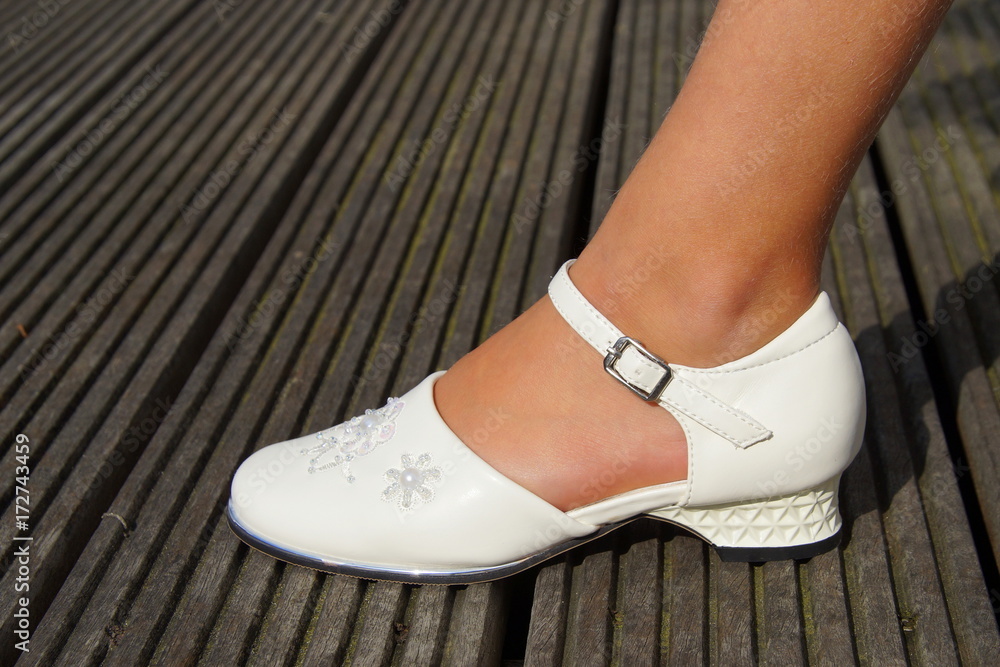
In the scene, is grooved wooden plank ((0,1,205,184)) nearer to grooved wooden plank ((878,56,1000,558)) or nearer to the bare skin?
the bare skin

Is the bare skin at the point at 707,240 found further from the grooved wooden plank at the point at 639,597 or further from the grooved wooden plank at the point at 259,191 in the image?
the grooved wooden plank at the point at 259,191

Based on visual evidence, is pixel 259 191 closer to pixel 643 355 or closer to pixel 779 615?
pixel 643 355

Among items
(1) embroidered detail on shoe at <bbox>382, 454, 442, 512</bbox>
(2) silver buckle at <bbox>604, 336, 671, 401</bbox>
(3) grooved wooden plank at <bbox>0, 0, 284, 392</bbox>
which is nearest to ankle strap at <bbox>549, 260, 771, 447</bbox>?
(2) silver buckle at <bbox>604, 336, 671, 401</bbox>

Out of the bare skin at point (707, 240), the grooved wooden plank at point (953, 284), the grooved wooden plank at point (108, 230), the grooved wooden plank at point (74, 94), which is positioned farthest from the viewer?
the grooved wooden plank at point (74, 94)

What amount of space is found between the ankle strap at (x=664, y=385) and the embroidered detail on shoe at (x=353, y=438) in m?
0.27

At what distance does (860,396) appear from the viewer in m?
0.78

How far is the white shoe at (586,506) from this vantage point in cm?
75

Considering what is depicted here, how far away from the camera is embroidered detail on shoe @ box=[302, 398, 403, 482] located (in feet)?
2.82

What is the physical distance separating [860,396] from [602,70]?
4.10 feet

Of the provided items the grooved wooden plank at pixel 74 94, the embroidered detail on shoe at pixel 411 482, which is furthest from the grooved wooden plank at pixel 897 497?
the grooved wooden plank at pixel 74 94

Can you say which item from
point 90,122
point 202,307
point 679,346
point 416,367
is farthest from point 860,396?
point 90,122

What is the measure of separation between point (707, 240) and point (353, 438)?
461mm

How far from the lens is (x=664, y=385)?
2.46 feet

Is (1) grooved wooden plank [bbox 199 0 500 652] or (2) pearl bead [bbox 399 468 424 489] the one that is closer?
(2) pearl bead [bbox 399 468 424 489]
